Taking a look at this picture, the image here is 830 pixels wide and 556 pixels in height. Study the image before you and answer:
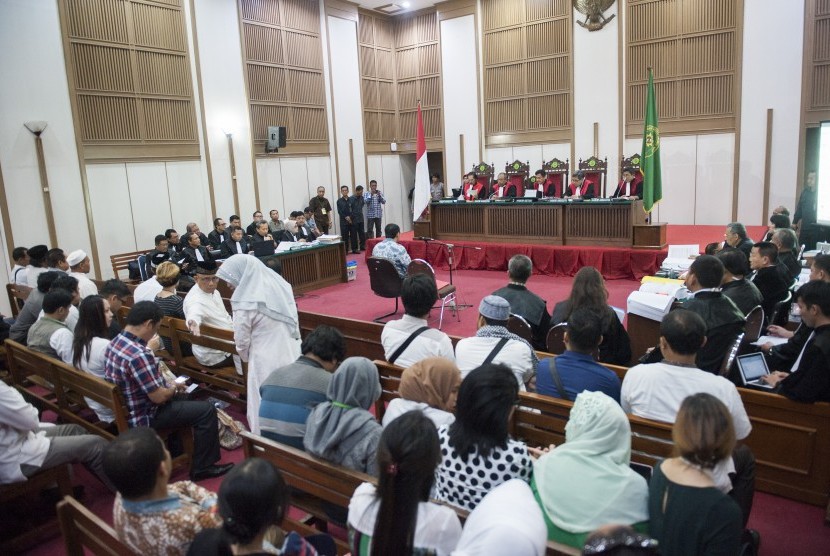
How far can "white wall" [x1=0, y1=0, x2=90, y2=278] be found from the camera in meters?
7.62

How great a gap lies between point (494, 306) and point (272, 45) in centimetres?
1010

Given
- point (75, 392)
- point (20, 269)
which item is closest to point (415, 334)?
point (75, 392)

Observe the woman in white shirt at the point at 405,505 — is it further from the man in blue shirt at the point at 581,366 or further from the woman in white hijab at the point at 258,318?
the woman in white hijab at the point at 258,318

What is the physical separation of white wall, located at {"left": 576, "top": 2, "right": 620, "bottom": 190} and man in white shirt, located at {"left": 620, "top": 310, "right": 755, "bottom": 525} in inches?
364

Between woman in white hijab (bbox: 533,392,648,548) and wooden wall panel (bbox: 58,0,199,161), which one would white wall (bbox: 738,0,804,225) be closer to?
wooden wall panel (bbox: 58,0,199,161)

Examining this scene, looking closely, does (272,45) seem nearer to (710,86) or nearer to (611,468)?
(710,86)

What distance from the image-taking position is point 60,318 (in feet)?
12.2

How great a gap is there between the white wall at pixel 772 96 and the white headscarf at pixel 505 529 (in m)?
10.5

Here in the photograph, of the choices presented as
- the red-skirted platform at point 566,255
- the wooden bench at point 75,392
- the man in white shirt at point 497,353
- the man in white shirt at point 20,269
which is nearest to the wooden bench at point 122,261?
the man in white shirt at point 20,269

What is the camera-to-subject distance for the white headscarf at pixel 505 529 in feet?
4.36

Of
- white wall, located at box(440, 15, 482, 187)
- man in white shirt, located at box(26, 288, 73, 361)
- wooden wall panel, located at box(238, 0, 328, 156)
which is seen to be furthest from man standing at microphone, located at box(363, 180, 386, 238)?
man in white shirt, located at box(26, 288, 73, 361)

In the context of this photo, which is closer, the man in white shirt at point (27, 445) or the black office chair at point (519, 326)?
the man in white shirt at point (27, 445)

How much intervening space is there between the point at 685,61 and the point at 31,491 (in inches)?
449

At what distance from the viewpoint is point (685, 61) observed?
10.3 metres
